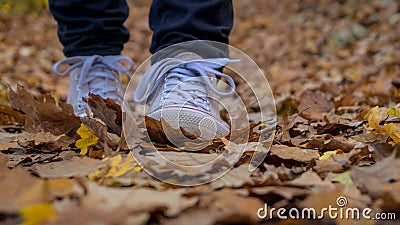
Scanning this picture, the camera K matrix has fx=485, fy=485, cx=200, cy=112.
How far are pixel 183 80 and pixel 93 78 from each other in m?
0.36

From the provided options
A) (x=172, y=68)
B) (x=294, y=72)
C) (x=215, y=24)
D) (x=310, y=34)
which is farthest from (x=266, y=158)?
(x=310, y=34)

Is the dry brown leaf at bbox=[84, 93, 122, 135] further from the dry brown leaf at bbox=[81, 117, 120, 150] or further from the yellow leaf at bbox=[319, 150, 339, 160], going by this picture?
the yellow leaf at bbox=[319, 150, 339, 160]

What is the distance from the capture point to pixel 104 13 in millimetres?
1546

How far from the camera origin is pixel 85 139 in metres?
1.07

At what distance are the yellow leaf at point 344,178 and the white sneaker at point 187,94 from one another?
38cm

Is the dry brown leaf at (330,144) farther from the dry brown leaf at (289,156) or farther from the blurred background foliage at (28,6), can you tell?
the blurred background foliage at (28,6)

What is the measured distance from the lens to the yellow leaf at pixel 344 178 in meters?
0.78

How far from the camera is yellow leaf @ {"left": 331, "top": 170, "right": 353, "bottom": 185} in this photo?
78 centimetres

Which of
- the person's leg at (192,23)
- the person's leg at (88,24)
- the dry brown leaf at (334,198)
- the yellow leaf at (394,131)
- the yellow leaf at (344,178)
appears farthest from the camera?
the person's leg at (88,24)

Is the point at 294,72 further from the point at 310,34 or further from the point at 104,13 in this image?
the point at 104,13

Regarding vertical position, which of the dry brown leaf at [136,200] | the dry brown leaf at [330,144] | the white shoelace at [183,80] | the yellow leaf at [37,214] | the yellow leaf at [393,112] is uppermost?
the white shoelace at [183,80]

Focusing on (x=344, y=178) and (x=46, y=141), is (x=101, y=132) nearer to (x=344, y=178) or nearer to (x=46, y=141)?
(x=46, y=141)

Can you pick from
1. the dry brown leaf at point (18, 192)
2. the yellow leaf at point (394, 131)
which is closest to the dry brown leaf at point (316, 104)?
the yellow leaf at point (394, 131)

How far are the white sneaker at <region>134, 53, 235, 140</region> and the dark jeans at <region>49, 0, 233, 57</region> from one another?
0.10m
